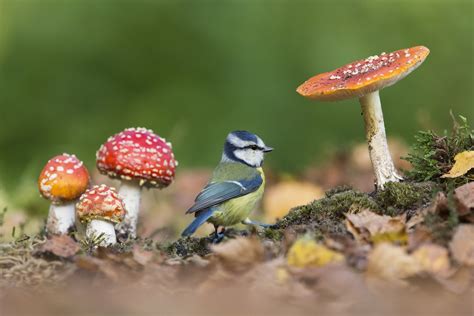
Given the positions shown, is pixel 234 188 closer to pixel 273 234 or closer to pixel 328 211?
pixel 273 234

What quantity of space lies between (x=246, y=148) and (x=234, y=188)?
15.5 inches

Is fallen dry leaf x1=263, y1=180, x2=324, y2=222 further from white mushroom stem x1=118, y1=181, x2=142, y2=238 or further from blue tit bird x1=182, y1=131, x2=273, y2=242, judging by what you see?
blue tit bird x1=182, y1=131, x2=273, y2=242

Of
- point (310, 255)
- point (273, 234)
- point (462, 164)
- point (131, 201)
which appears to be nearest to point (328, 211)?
point (273, 234)

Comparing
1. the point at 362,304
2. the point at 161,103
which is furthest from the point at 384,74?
the point at 161,103

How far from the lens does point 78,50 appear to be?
34.7 ft

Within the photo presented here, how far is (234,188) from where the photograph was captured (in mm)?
3660

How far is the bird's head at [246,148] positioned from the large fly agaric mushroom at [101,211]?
0.72 m

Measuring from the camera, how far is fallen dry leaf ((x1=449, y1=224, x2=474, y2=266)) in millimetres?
2562

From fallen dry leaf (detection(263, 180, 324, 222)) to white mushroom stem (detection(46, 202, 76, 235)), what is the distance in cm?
251

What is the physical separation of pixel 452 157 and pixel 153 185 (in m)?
1.81

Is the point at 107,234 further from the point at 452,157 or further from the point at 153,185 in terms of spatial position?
the point at 452,157

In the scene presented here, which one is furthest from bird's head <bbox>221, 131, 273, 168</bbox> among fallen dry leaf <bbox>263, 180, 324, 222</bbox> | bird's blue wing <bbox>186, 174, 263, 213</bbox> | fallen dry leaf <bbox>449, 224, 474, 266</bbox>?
fallen dry leaf <bbox>263, 180, 324, 222</bbox>

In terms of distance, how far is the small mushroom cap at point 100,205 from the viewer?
12.2 ft

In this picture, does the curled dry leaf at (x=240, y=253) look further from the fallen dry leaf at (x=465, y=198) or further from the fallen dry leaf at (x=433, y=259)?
the fallen dry leaf at (x=465, y=198)
